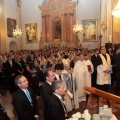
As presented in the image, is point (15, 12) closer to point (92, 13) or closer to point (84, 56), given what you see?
point (92, 13)

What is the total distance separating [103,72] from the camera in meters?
8.06

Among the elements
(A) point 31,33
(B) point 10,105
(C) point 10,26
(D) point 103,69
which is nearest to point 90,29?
(A) point 31,33

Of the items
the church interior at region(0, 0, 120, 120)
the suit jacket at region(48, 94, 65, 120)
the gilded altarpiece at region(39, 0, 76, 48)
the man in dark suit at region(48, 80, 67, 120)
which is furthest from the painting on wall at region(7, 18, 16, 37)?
the suit jacket at region(48, 94, 65, 120)

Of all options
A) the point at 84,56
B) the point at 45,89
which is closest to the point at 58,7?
the point at 84,56

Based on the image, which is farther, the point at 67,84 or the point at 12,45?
the point at 12,45

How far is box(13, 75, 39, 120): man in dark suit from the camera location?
12.4 feet

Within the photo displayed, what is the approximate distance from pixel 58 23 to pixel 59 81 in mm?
21055

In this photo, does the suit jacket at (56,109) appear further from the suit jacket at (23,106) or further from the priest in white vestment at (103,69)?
the priest in white vestment at (103,69)

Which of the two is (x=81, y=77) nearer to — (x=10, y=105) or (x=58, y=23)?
(x=10, y=105)

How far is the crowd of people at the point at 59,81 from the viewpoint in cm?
361

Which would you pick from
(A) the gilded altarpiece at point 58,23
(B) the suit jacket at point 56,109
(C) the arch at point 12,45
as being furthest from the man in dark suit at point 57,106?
(C) the arch at point 12,45

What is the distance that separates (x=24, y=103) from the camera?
12.7 feet

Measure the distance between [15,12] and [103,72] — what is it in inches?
735

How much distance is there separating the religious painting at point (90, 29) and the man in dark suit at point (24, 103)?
759 inches
